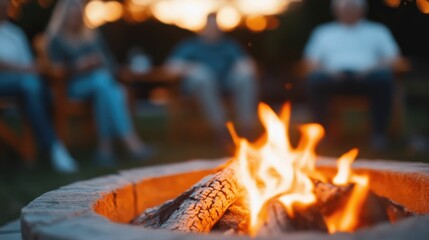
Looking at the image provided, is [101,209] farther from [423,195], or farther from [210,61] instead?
[210,61]

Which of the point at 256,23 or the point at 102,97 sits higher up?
the point at 256,23

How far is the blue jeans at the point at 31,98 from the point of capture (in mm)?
4172

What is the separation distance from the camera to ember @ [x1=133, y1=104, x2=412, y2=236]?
5.42 ft

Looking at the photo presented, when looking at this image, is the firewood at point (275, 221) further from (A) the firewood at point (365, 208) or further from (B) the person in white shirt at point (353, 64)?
(B) the person in white shirt at point (353, 64)

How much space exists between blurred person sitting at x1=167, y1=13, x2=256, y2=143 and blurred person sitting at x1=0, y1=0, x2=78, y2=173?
53.0 inches

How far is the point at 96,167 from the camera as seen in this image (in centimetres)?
420

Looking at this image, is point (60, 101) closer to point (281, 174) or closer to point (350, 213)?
point (281, 174)

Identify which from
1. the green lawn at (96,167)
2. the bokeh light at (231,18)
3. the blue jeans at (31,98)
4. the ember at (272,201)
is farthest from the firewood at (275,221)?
the bokeh light at (231,18)

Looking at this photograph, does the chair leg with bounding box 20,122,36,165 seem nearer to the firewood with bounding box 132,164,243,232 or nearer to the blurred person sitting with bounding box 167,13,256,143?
the blurred person sitting with bounding box 167,13,256,143

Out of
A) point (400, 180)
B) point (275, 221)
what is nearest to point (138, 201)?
point (275, 221)

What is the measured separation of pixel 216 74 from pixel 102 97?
3.85ft

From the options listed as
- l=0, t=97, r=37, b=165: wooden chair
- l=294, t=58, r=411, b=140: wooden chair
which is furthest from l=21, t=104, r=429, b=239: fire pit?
l=294, t=58, r=411, b=140: wooden chair

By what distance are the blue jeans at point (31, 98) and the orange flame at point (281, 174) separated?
2.53m

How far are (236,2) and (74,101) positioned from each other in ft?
15.1
